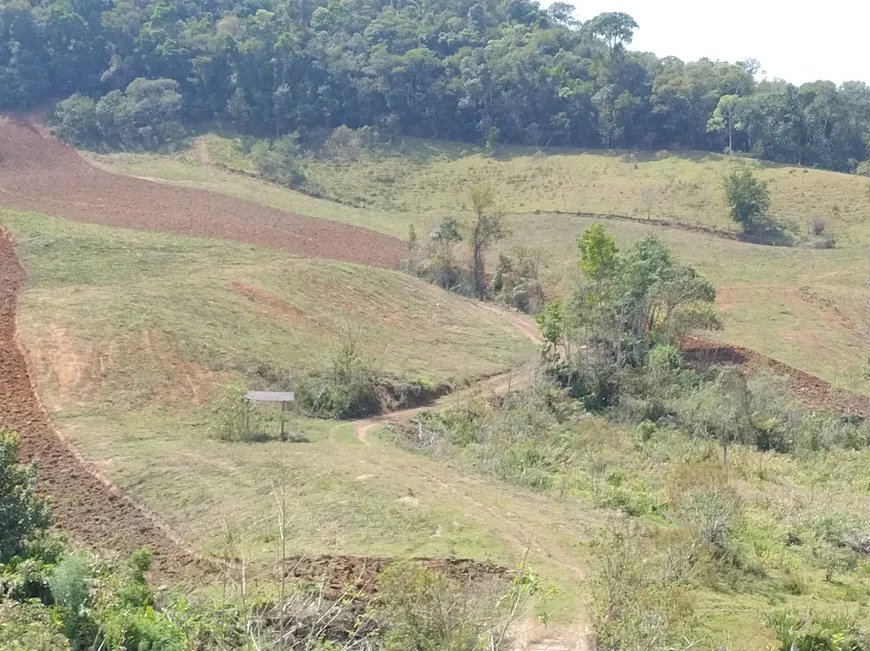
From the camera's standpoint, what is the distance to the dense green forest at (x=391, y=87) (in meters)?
66.8

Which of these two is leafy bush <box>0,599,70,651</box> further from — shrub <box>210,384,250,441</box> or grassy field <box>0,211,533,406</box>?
grassy field <box>0,211,533,406</box>

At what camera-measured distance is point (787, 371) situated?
103 feet

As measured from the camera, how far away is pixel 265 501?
16.3 m

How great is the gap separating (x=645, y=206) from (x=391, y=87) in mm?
24028

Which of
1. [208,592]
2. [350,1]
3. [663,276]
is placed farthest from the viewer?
[350,1]

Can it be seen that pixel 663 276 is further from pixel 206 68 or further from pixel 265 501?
pixel 206 68

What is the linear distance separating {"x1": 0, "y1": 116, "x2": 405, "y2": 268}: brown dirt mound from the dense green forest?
13.6 metres

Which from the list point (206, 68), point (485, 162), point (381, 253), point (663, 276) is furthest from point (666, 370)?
point (206, 68)

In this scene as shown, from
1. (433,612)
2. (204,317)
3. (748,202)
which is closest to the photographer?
(433,612)

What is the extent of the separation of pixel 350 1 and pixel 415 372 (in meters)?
66.7

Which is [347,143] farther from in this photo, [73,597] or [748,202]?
[73,597]

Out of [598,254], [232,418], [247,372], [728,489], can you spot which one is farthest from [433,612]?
[598,254]

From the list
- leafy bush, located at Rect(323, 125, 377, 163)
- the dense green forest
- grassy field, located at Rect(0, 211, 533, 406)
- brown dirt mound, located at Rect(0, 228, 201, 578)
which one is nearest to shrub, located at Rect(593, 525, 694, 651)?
brown dirt mound, located at Rect(0, 228, 201, 578)

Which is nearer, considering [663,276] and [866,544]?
[866,544]
